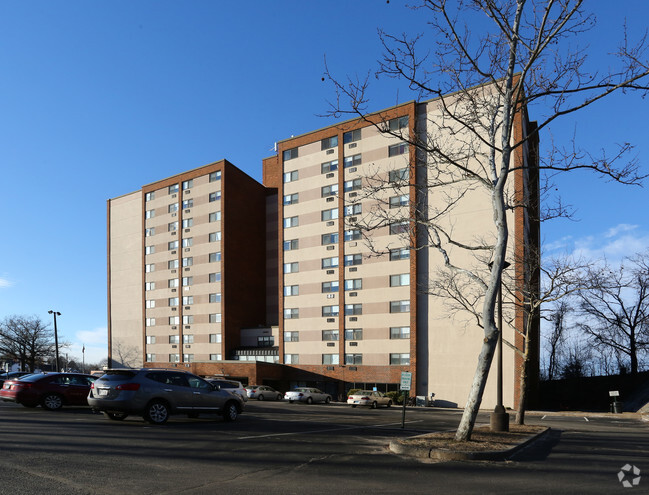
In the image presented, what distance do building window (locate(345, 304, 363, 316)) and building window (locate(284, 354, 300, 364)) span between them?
7599 millimetres

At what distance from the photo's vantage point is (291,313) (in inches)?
2186

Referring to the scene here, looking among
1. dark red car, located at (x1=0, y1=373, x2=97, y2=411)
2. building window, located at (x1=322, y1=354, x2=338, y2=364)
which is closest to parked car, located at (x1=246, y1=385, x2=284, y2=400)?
building window, located at (x1=322, y1=354, x2=338, y2=364)

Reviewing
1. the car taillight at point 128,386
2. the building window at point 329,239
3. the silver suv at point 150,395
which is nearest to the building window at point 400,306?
the building window at point 329,239

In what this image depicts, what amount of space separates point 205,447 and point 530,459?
6714mm

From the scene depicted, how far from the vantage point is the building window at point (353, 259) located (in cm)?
5047

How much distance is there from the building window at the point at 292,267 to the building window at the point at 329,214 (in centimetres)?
564

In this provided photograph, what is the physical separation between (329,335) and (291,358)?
5366 millimetres

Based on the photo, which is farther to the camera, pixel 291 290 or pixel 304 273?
pixel 291 290

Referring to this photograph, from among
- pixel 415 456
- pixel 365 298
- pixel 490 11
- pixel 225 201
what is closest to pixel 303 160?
pixel 225 201

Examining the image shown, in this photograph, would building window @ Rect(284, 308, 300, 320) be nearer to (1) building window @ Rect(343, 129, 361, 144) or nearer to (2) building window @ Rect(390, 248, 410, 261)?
(2) building window @ Rect(390, 248, 410, 261)

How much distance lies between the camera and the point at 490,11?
13078 millimetres

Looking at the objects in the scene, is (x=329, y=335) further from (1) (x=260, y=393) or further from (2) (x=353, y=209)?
(2) (x=353, y=209)

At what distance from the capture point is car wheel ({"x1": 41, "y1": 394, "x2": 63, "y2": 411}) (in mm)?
19609

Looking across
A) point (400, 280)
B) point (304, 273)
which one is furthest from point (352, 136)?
point (400, 280)
